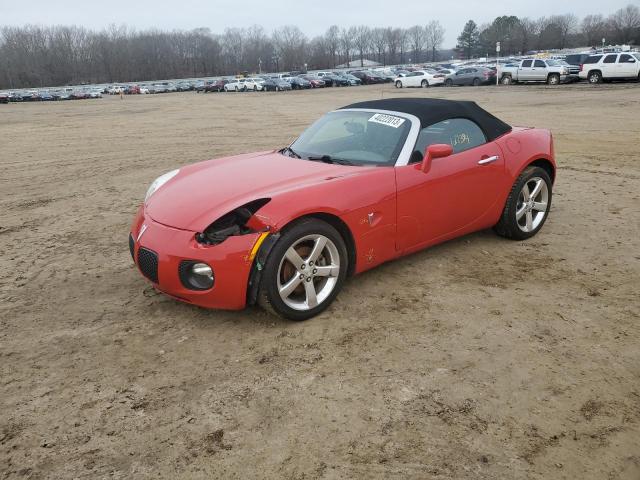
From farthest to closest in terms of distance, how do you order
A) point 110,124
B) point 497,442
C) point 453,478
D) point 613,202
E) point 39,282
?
point 110,124, point 613,202, point 39,282, point 497,442, point 453,478

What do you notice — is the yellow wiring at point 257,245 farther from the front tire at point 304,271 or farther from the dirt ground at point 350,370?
the dirt ground at point 350,370

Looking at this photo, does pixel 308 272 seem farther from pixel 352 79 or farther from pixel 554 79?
pixel 352 79

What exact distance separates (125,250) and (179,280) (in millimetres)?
2088

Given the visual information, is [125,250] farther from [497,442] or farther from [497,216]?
[497,442]

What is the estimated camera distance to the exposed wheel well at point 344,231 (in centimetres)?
365

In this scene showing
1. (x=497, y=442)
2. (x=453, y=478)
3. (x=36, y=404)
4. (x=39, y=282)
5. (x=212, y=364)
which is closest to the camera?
(x=453, y=478)

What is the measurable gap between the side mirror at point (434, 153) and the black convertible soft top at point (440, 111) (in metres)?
0.37

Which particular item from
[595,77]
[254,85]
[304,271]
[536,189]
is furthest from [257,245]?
[254,85]

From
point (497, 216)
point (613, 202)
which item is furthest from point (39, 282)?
point (613, 202)

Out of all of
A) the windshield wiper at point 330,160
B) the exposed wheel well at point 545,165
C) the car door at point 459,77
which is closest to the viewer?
the windshield wiper at point 330,160

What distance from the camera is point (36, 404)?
2.86 metres

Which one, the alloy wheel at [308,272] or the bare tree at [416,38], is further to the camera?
the bare tree at [416,38]

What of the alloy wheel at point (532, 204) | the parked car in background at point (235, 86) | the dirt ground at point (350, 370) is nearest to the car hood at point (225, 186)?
the dirt ground at point (350, 370)

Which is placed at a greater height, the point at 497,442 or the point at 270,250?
the point at 270,250
